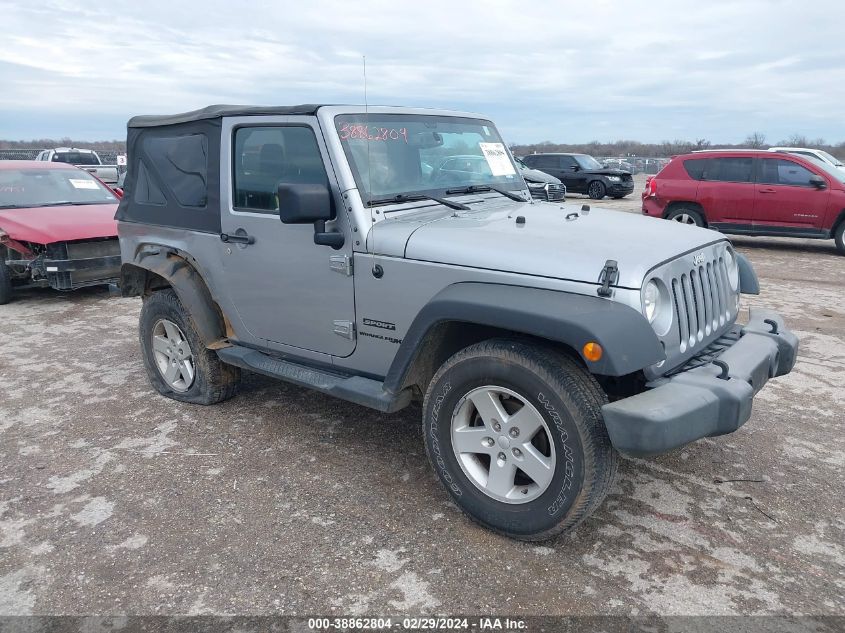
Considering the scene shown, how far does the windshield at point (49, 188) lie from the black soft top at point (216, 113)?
184 inches

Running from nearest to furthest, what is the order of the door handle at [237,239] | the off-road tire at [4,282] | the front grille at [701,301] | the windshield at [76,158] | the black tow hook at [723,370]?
the black tow hook at [723,370] → the front grille at [701,301] → the door handle at [237,239] → the off-road tire at [4,282] → the windshield at [76,158]

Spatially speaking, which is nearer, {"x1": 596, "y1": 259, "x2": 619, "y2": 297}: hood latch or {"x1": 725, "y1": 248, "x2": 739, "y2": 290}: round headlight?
{"x1": 596, "y1": 259, "x2": 619, "y2": 297}: hood latch

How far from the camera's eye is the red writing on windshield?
357 centimetres

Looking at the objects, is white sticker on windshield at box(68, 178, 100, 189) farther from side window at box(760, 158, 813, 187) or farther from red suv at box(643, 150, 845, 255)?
side window at box(760, 158, 813, 187)

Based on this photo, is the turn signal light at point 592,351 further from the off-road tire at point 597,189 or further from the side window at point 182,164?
the off-road tire at point 597,189

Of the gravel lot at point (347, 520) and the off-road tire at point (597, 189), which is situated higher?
the off-road tire at point (597, 189)

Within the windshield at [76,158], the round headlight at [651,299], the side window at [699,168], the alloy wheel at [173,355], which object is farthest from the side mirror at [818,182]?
the windshield at [76,158]

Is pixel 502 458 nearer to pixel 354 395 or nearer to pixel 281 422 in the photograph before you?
pixel 354 395

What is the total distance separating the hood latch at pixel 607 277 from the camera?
8.85 feet

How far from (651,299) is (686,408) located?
0.50 m

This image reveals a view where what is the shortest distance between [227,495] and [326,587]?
1013 millimetres

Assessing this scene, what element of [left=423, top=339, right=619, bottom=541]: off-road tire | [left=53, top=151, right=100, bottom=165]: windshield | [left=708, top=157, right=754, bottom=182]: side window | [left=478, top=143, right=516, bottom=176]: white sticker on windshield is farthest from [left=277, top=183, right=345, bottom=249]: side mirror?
[left=53, top=151, right=100, bottom=165]: windshield

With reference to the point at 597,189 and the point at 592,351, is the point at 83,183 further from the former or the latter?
the point at 597,189

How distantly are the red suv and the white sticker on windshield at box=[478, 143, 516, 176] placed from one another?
28.0ft
